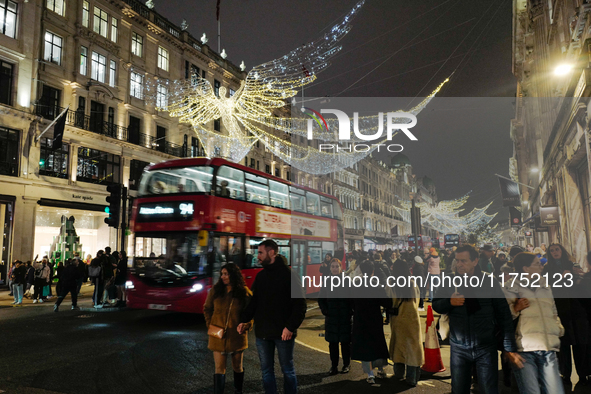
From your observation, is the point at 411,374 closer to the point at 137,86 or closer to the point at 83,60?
the point at 83,60

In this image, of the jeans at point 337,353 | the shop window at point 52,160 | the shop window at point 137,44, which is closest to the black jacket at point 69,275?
the jeans at point 337,353

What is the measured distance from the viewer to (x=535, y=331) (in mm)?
3725

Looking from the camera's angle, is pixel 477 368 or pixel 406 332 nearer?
pixel 477 368

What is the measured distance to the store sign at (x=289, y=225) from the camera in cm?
1238

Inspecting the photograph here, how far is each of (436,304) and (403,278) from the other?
85.8 inches

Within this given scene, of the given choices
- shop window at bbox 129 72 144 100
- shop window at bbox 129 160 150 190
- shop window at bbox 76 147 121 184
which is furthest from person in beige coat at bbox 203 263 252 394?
shop window at bbox 129 72 144 100

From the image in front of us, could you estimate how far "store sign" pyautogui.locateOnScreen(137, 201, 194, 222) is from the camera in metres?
10.3

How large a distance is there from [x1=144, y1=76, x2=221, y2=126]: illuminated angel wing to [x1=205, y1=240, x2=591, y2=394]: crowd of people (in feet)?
68.7

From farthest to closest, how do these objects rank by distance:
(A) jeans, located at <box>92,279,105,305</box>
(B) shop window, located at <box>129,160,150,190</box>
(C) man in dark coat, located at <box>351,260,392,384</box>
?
(B) shop window, located at <box>129,160,150,190</box>
(A) jeans, located at <box>92,279,105,305</box>
(C) man in dark coat, located at <box>351,260,392,384</box>

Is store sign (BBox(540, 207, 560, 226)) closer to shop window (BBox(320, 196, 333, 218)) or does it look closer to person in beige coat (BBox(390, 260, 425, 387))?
shop window (BBox(320, 196, 333, 218))

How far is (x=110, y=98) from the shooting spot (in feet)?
84.1

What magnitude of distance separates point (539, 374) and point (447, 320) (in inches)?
37.8

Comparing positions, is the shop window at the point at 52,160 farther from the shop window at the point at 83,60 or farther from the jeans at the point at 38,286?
the jeans at the point at 38,286

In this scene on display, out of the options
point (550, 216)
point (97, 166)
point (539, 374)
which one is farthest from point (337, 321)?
point (97, 166)
